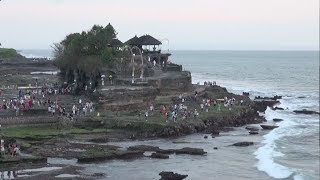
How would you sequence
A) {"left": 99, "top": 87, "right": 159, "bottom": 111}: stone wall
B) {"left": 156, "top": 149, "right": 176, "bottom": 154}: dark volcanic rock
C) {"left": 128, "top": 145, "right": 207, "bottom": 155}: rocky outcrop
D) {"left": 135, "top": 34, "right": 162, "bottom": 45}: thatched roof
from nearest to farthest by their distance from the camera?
{"left": 156, "top": 149, "right": 176, "bottom": 154}: dark volcanic rock
{"left": 128, "top": 145, "right": 207, "bottom": 155}: rocky outcrop
{"left": 99, "top": 87, "right": 159, "bottom": 111}: stone wall
{"left": 135, "top": 34, "right": 162, "bottom": 45}: thatched roof

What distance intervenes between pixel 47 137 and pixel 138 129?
27.9ft

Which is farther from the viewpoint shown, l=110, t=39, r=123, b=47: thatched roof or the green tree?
l=110, t=39, r=123, b=47: thatched roof

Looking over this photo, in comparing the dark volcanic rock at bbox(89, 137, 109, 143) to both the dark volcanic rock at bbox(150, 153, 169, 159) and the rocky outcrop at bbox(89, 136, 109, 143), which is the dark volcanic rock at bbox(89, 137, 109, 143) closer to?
the rocky outcrop at bbox(89, 136, 109, 143)

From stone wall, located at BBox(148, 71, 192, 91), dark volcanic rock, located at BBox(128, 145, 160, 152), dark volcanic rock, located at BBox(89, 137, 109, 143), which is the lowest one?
dark volcanic rock, located at BBox(128, 145, 160, 152)

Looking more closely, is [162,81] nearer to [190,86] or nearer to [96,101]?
[190,86]

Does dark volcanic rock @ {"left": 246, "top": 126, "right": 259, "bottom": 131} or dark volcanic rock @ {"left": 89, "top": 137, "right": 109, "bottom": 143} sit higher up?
dark volcanic rock @ {"left": 89, "top": 137, "right": 109, "bottom": 143}

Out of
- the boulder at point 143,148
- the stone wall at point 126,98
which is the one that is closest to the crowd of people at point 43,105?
the stone wall at point 126,98

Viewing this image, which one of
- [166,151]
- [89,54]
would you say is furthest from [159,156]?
[89,54]

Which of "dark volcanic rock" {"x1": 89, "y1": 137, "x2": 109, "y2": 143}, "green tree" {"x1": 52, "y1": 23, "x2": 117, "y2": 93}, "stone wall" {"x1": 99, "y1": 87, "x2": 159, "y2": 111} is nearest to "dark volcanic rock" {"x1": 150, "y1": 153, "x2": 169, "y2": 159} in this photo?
"dark volcanic rock" {"x1": 89, "y1": 137, "x2": 109, "y2": 143}

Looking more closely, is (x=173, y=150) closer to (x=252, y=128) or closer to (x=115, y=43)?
(x=252, y=128)

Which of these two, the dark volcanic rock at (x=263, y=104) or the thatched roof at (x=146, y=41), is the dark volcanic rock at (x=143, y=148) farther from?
the thatched roof at (x=146, y=41)

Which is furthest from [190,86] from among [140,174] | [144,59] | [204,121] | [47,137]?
[140,174]

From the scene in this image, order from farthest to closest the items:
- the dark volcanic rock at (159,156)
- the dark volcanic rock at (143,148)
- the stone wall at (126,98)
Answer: the stone wall at (126,98), the dark volcanic rock at (143,148), the dark volcanic rock at (159,156)

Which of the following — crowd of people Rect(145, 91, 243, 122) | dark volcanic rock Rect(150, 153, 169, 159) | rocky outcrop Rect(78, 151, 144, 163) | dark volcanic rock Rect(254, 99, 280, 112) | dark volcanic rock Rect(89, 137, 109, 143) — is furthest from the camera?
dark volcanic rock Rect(254, 99, 280, 112)
